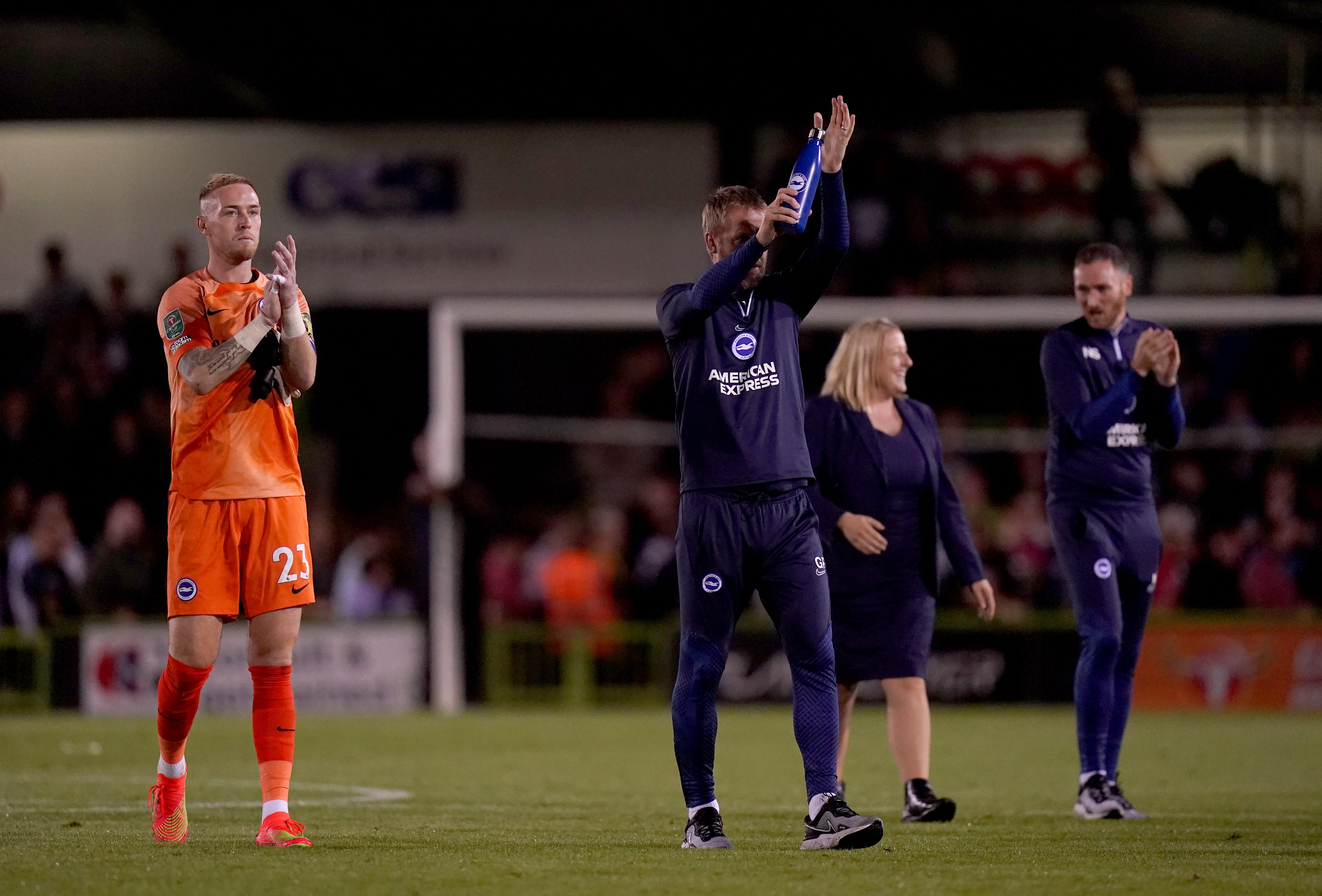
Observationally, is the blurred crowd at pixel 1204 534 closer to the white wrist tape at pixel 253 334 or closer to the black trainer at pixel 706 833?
the black trainer at pixel 706 833

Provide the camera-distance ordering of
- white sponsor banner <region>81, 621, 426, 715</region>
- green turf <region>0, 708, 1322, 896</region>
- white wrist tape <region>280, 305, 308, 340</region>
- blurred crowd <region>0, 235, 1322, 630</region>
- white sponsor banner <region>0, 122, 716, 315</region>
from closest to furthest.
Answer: green turf <region>0, 708, 1322, 896</region>, white wrist tape <region>280, 305, 308, 340</region>, white sponsor banner <region>81, 621, 426, 715</region>, blurred crowd <region>0, 235, 1322, 630</region>, white sponsor banner <region>0, 122, 716, 315</region>

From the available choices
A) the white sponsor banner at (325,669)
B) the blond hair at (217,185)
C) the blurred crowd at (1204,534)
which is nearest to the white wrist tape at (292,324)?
the blond hair at (217,185)

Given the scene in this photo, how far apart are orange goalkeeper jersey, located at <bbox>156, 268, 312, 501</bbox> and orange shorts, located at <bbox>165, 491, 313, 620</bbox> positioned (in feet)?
0.16

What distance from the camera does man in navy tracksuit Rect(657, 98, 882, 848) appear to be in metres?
6.25

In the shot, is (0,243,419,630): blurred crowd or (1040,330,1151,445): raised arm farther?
(0,243,419,630): blurred crowd

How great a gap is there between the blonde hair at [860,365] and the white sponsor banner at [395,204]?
47.6ft

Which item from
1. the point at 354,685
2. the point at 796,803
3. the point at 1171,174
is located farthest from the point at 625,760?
the point at 1171,174

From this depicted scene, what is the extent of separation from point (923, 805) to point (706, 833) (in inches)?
65.1

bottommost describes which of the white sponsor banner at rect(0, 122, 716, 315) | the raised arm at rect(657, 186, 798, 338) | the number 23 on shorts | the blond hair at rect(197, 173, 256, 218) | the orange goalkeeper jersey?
the number 23 on shorts

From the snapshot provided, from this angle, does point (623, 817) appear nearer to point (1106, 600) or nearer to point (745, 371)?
point (745, 371)

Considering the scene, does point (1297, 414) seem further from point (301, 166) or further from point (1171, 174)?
point (301, 166)

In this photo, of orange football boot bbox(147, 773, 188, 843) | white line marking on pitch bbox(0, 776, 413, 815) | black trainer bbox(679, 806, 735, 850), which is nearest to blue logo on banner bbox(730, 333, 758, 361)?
black trainer bbox(679, 806, 735, 850)

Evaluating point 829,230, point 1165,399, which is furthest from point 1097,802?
point 829,230

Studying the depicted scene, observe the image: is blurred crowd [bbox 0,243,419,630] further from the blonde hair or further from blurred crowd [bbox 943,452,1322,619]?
the blonde hair
